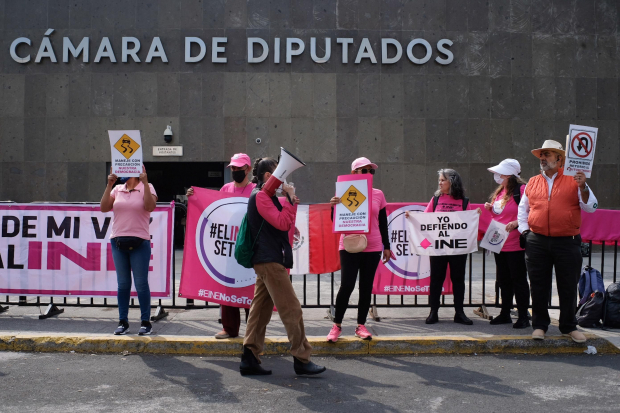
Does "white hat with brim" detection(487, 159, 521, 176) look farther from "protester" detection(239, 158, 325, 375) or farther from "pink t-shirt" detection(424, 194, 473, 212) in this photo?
"protester" detection(239, 158, 325, 375)

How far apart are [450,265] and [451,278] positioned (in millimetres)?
162

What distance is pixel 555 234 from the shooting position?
6.19 metres

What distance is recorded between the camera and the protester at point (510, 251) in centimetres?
699

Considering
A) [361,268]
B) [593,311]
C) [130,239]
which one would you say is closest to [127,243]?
[130,239]

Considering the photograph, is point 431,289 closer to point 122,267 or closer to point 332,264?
point 332,264

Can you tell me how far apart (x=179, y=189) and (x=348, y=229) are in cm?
1461

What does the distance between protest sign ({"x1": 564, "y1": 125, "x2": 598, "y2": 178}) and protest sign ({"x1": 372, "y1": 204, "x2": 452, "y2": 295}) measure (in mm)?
2358

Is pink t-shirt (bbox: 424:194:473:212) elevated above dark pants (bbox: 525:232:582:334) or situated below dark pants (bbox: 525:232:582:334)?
above

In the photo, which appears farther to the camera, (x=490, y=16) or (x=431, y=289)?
(x=490, y=16)

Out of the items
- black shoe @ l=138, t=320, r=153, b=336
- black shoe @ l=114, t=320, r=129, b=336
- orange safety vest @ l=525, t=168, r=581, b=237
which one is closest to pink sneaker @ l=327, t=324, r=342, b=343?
black shoe @ l=138, t=320, r=153, b=336

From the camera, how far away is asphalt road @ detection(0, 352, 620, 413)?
4551 mm

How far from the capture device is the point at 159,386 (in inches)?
199

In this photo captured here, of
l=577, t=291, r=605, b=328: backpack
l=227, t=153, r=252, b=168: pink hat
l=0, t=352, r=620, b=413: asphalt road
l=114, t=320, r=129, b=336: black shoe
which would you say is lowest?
l=0, t=352, r=620, b=413: asphalt road

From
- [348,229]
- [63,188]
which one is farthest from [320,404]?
[63,188]
